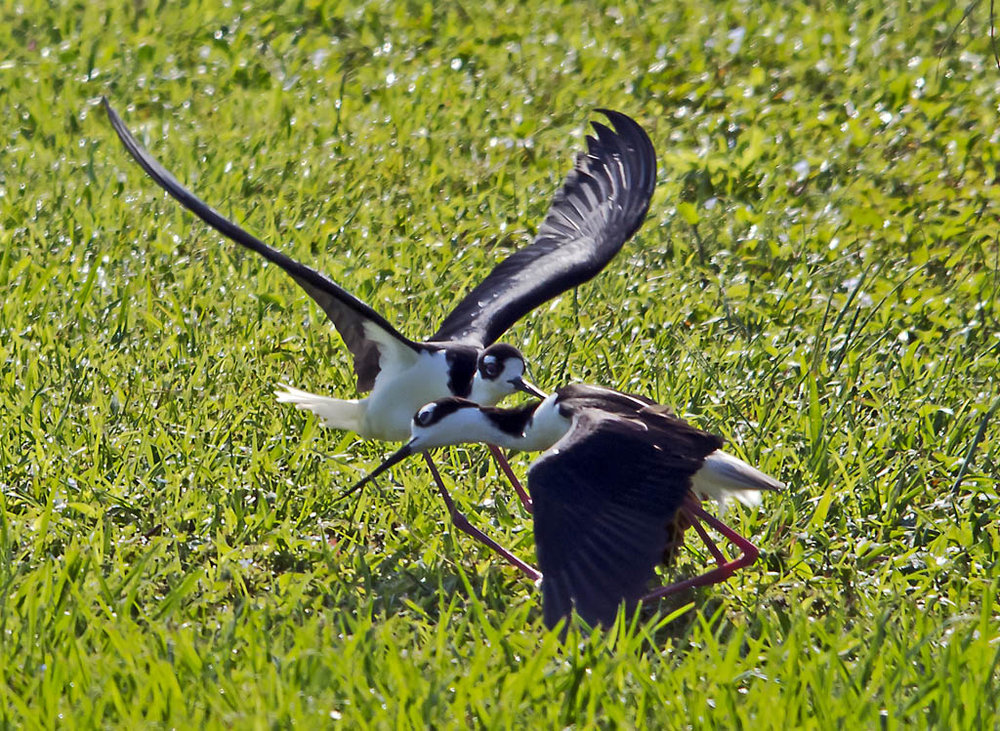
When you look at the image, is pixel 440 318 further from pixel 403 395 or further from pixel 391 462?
pixel 391 462

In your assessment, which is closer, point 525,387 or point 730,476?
point 730,476

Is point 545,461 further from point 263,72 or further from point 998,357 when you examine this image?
point 263,72

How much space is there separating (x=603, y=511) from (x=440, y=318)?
2361 millimetres

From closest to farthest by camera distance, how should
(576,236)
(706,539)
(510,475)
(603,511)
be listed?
(603,511) → (706,539) → (510,475) → (576,236)

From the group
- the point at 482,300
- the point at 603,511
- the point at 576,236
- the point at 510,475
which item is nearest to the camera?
the point at 603,511

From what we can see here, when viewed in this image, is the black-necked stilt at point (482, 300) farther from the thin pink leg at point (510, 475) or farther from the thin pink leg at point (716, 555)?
the thin pink leg at point (716, 555)

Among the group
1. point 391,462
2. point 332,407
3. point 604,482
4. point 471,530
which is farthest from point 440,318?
point 604,482

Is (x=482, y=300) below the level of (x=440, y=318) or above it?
above

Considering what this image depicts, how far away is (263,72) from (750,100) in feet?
8.53

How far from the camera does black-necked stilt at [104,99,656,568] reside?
458 cm

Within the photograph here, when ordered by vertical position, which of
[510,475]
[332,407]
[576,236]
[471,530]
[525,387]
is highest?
[576,236]

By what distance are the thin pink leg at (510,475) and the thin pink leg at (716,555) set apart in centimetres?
53

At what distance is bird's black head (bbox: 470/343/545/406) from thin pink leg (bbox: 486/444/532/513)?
Result: 6.4 inches

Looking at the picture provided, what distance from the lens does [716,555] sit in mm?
4434
